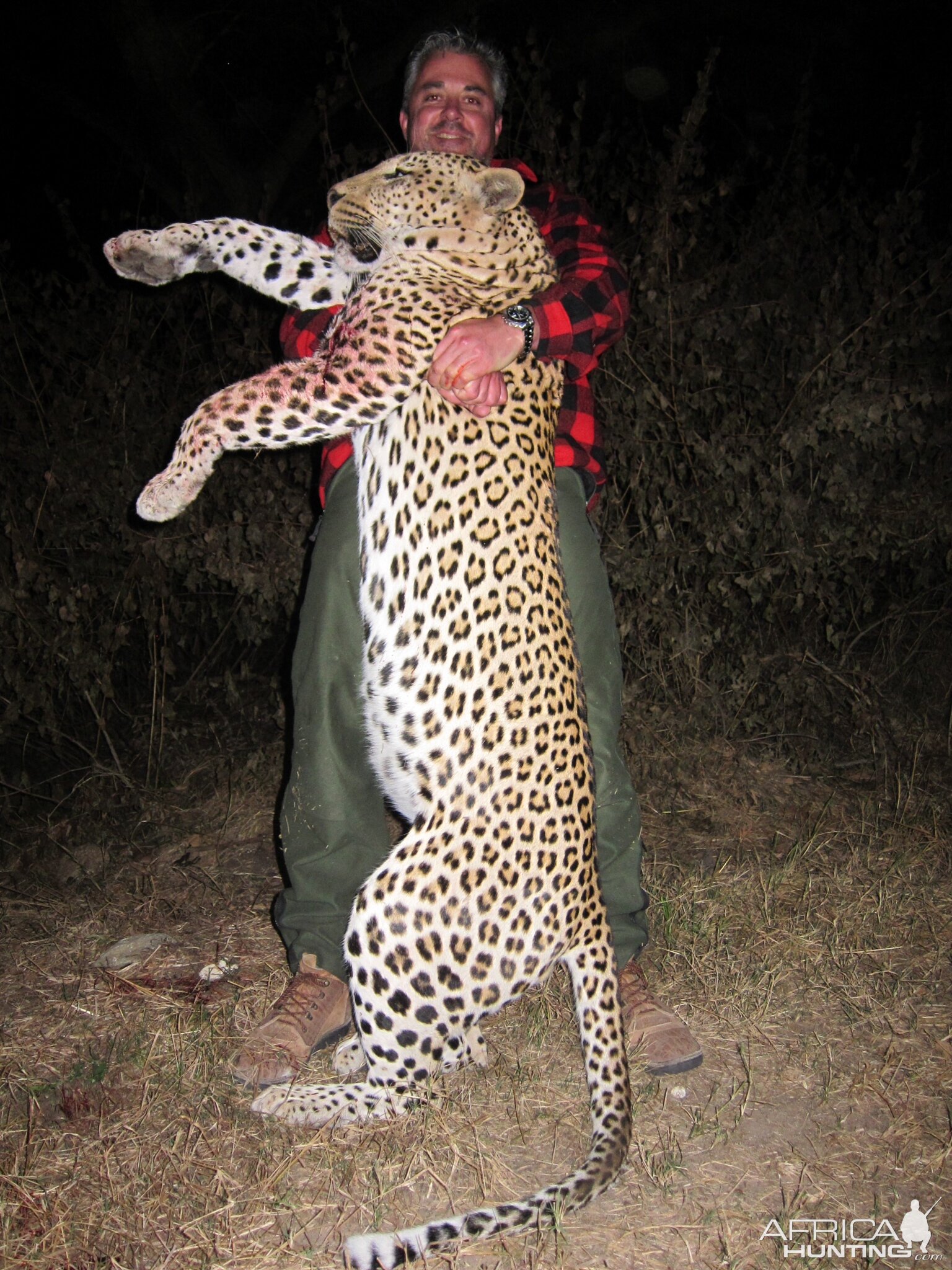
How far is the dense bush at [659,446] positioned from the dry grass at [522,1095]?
1.21 metres

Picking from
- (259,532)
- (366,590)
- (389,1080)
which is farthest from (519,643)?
(259,532)

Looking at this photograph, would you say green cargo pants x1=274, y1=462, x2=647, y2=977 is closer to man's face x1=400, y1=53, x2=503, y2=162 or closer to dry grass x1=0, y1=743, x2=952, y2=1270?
dry grass x1=0, y1=743, x2=952, y2=1270

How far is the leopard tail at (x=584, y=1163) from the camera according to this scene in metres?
2.05

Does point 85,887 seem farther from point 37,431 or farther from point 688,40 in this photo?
point 688,40

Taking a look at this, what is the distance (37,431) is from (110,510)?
0.50 m

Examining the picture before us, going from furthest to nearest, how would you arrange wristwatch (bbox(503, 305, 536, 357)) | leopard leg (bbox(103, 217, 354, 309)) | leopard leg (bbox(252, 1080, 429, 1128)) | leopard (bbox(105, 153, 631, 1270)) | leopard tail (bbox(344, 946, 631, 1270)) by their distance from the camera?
leopard leg (bbox(103, 217, 354, 309)), wristwatch (bbox(503, 305, 536, 357)), leopard leg (bbox(252, 1080, 429, 1128)), leopard (bbox(105, 153, 631, 1270)), leopard tail (bbox(344, 946, 631, 1270))

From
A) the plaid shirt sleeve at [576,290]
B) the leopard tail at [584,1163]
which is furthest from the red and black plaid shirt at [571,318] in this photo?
the leopard tail at [584,1163]

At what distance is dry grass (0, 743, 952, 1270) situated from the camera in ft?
7.37

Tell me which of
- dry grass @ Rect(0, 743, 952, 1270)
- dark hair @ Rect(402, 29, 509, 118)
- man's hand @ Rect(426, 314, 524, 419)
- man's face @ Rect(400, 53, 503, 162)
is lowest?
dry grass @ Rect(0, 743, 952, 1270)

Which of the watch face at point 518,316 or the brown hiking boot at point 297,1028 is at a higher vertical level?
the watch face at point 518,316

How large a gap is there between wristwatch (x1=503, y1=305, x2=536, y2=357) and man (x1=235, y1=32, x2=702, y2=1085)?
0.08 metres

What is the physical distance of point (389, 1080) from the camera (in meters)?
2.55

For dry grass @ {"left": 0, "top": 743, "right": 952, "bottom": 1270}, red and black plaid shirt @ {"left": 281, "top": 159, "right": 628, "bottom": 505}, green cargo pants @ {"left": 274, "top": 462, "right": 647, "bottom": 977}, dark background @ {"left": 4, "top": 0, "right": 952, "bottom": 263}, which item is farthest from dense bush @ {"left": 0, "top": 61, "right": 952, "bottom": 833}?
dark background @ {"left": 4, "top": 0, "right": 952, "bottom": 263}

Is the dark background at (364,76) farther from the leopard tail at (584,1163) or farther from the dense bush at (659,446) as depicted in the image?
the leopard tail at (584,1163)
